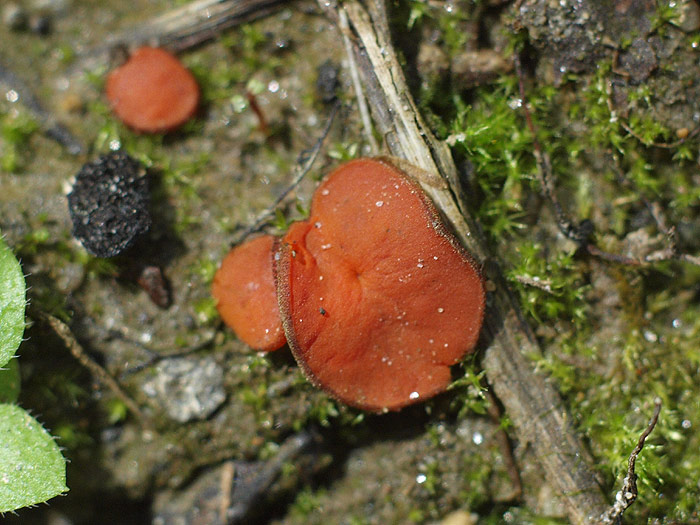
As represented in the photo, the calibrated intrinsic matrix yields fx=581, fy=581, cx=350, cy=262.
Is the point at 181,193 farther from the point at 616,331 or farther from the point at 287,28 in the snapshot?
the point at 616,331

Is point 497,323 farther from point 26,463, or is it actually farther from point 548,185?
point 26,463

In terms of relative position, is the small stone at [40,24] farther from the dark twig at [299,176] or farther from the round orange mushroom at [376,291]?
the round orange mushroom at [376,291]

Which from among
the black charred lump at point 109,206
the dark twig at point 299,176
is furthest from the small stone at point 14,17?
the dark twig at point 299,176

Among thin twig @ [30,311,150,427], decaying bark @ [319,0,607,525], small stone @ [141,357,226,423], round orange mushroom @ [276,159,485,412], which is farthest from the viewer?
small stone @ [141,357,226,423]

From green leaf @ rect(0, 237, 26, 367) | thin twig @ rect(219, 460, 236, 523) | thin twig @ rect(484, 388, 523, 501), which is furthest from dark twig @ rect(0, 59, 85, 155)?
thin twig @ rect(484, 388, 523, 501)

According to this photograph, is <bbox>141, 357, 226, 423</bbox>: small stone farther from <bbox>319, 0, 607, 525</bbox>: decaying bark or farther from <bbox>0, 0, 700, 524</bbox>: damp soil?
<bbox>319, 0, 607, 525</bbox>: decaying bark

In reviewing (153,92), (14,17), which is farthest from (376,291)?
(14,17)
